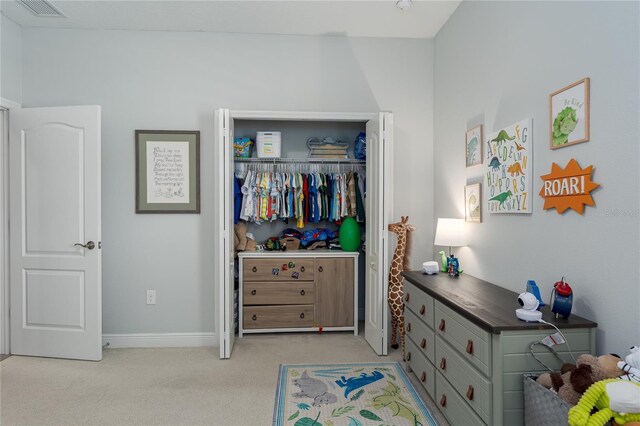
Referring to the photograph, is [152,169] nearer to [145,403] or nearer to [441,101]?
[145,403]

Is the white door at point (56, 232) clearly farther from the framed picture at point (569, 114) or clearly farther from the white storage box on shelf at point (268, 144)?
the framed picture at point (569, 114)

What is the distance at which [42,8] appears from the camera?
3125 millimetres

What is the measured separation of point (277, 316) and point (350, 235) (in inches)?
41.3

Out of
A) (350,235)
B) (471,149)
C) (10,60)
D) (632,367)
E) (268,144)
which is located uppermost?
(10,60)

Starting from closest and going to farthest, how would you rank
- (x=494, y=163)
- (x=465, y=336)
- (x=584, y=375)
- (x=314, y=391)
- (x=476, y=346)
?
(x=584, y=375), (x=476, y=346), (x=465, y=336), (x=494, y=163), (x=314, y=391)

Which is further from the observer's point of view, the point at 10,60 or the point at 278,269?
the point at 278,269

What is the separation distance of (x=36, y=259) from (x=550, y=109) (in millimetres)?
3888

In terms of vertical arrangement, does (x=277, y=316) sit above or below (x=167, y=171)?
below

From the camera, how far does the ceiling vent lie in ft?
9.92

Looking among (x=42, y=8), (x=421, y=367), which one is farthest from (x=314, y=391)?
(x=42, y=8)

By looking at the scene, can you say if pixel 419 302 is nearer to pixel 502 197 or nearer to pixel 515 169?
pixel 502 197

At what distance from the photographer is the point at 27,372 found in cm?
297

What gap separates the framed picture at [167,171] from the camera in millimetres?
3498

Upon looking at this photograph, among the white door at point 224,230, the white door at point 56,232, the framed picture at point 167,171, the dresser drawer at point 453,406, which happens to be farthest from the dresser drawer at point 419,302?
the white door at point 56,232
